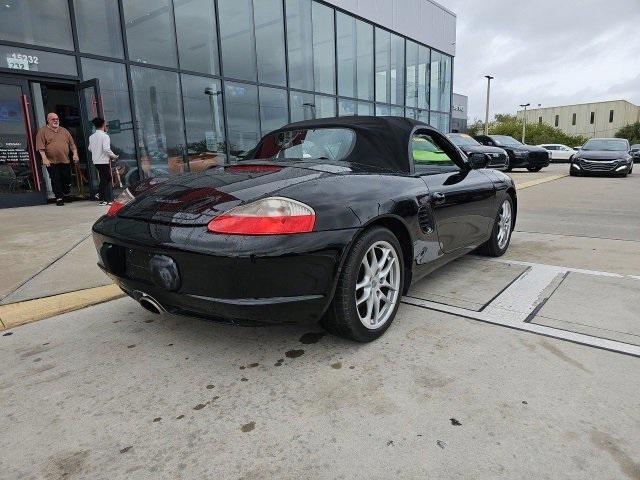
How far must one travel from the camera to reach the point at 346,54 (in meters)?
14.5

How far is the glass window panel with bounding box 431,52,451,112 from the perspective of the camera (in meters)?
19.4

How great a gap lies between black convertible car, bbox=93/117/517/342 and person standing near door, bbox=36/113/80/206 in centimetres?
622

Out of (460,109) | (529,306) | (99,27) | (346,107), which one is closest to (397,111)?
(346,107)

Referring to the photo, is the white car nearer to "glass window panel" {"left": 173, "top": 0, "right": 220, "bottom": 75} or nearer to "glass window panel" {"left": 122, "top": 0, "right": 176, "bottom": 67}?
"glass window panel" {"left": 173, "top": 0, "right": 220, "bottom": 75}

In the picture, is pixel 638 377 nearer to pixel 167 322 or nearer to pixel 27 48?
pixel 167 322

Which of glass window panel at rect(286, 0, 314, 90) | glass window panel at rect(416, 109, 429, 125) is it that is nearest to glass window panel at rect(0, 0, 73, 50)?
glass window panel at rect(286, 0, 314, 90)

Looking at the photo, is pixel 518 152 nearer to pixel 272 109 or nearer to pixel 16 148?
pixel 272 109

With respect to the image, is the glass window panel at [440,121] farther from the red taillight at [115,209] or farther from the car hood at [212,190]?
the red taillight at [115,209]

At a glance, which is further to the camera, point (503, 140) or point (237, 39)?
point (503, 140)

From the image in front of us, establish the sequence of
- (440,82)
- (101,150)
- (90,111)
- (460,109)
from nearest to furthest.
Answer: (101,150) → (90,111) → (440,82) → (460,109)

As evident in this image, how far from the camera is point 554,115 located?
85.7 meters

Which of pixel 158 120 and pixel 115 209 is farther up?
pixel 158 120

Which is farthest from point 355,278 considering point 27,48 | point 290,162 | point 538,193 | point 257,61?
point 257,61

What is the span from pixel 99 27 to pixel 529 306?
30.2 feet
